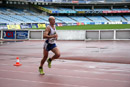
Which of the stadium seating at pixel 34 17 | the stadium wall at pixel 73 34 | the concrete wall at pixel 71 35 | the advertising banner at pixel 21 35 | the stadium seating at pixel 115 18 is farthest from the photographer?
the stadium seating at pixel 115 18

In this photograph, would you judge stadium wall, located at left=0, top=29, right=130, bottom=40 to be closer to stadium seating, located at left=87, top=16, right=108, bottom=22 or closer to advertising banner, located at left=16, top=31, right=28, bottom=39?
advertising banner, located at left=16, top=31, right=28, bottom=39

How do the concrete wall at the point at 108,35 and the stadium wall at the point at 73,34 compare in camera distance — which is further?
the stadium wall at the point at 73,34

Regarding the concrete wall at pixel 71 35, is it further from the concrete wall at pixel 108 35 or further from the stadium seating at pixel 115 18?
the stadium seating at pixel 115 18

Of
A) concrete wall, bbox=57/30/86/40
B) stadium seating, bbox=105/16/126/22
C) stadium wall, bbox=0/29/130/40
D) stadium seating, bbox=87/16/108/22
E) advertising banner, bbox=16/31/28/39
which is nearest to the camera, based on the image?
stadium wall, bbox=0/29/130/40

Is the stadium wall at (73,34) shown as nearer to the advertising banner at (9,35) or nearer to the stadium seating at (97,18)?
the advertising banner at (9,35)

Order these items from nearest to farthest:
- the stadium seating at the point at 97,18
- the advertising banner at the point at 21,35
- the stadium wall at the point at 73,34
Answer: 1. the stadium wall at the point at 73,34
2. the advertising banner at the point at 21,35
3. the stadium seating at the point at 97,18

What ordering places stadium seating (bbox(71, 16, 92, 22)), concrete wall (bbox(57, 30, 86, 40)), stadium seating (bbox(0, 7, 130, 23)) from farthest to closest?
stadium seating (bbox(71, 16, 92, 22)) < stadium seating (bbox(0, 7, 130, 23)) < concrete wall (bbox(57, 30, 86, 40))

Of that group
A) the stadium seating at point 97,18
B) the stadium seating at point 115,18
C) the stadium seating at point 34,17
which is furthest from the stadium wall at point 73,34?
the stadium seating at point 115,18

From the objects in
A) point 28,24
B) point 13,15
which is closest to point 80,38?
point 28,24

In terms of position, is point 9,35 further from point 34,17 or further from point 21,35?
point 34,17

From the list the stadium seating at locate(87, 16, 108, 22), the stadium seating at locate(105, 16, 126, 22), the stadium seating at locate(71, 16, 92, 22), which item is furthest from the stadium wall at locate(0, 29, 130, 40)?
the stadium seating at locate(105, 16, 126, 22)

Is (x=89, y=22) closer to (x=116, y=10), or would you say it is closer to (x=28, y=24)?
(x=116, y=10)

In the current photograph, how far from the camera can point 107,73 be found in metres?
9.02

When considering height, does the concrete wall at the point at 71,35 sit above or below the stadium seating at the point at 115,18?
below
